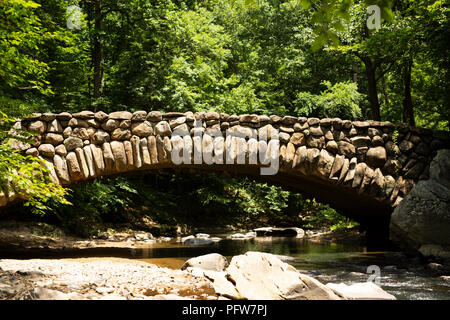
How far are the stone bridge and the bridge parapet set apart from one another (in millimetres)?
17

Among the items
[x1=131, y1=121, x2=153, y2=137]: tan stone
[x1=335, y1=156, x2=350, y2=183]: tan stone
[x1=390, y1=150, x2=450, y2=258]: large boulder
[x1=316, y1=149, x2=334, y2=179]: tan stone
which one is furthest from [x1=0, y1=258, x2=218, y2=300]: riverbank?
[x1=390, y1=150, x2=450, y2=258]: large boulder

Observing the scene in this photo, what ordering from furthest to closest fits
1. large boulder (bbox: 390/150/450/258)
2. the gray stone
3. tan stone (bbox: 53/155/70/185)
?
1. large boulder (bbox: 390/150/450/258)
2. tan stone (bbox: 53/155/70/185)
3. the gray stone

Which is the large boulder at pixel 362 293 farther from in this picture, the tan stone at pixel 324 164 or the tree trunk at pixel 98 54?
the tree trunk at pixel 98 54

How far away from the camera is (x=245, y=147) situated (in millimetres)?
7426

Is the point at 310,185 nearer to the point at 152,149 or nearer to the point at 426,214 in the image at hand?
the point at 426,214

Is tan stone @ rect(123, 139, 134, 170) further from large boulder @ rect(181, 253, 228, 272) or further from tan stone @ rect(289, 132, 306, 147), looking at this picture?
tan stone @ rect(289, 132, 306, 147)

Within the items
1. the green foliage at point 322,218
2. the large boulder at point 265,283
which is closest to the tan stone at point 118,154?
the large boulder at point 265,283

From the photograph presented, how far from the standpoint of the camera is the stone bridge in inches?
263

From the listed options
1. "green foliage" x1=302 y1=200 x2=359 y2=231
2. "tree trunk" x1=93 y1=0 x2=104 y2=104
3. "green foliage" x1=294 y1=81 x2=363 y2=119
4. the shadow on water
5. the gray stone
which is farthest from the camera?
"green foliage" x1=294 y1=81 x2=363 y2=119

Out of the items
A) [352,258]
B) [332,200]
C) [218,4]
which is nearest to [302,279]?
[352,258]

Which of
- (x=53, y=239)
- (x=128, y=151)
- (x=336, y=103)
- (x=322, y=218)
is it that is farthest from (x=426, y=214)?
(x=322, y=218)

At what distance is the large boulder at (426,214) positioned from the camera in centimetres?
747

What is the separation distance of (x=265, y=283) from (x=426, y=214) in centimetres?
503
